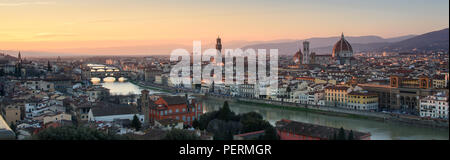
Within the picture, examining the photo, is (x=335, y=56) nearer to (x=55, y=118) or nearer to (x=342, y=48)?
(x=342, y=48)

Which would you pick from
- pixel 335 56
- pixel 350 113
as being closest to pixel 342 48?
pixel 335 56

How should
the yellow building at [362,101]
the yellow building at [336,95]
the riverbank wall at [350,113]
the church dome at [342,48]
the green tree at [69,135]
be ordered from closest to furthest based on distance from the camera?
the green tree at [69,135], the riverbank wall at [350,113], the yellow building at [362,101], the yellow building at [336,95], the church dome at [342,48]

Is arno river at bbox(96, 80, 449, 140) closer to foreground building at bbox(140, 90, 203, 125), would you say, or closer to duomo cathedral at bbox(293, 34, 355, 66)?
Answer: foreground building at bbox(140, 90, 203, 125)

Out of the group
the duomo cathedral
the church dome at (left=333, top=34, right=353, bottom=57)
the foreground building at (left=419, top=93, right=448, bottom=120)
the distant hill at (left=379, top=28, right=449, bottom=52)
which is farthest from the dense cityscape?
the church dome at (left=333, top=34, right=353, bottom=57)

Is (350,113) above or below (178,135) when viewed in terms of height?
below

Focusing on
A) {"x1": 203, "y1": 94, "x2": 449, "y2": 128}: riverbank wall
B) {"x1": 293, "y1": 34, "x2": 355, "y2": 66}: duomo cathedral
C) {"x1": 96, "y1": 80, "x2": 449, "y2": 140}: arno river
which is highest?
{"x1": 293, "y1": 34, "x2": 355, "y2": 66}: duomo cathedral

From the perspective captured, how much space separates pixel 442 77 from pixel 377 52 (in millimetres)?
20181

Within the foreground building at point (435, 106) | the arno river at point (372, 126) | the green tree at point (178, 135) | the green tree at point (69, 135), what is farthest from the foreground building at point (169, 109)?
the foreground building at point (435, 106)

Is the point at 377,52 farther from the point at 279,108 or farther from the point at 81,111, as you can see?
the point at 81,111

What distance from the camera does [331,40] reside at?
22.2 metres

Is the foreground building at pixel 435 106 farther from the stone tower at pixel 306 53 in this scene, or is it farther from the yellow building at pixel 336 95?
the stone tower at pixel 306 53

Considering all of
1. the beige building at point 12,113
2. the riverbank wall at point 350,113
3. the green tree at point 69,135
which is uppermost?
the green tree at point 69,135
